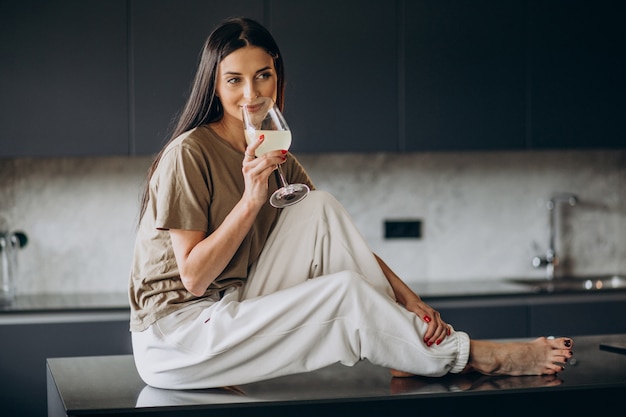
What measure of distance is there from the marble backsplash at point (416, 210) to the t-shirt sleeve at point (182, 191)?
1585 millimetres

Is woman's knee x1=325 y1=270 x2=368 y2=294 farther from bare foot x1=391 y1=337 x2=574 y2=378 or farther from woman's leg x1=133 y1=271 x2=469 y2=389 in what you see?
bare foot x1=391 y1=337 x2=574 y2=378

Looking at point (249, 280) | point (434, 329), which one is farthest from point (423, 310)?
point (249, 280)

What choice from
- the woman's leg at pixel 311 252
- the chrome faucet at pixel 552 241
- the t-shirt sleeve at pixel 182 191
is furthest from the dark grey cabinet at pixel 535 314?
the t-shirt sleeve at pixel 182 191

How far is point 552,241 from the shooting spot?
4090 mm

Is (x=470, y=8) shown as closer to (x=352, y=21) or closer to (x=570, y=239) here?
(x=352, y=21)

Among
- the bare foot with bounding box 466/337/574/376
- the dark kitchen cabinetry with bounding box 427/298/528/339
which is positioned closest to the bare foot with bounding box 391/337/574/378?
the bare foot with bounding box 466/337/574/376

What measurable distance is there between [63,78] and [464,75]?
159 centimetres

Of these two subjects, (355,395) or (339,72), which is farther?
(339,72)

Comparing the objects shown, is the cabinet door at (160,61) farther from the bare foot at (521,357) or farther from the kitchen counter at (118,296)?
the bare foot at (521,357)

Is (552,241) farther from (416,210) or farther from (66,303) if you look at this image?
(66,303)

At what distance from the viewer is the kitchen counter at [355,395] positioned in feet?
6.44

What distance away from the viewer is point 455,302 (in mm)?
3488

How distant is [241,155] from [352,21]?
1519 millimetres

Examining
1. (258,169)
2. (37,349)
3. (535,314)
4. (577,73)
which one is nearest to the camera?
(258,169)
